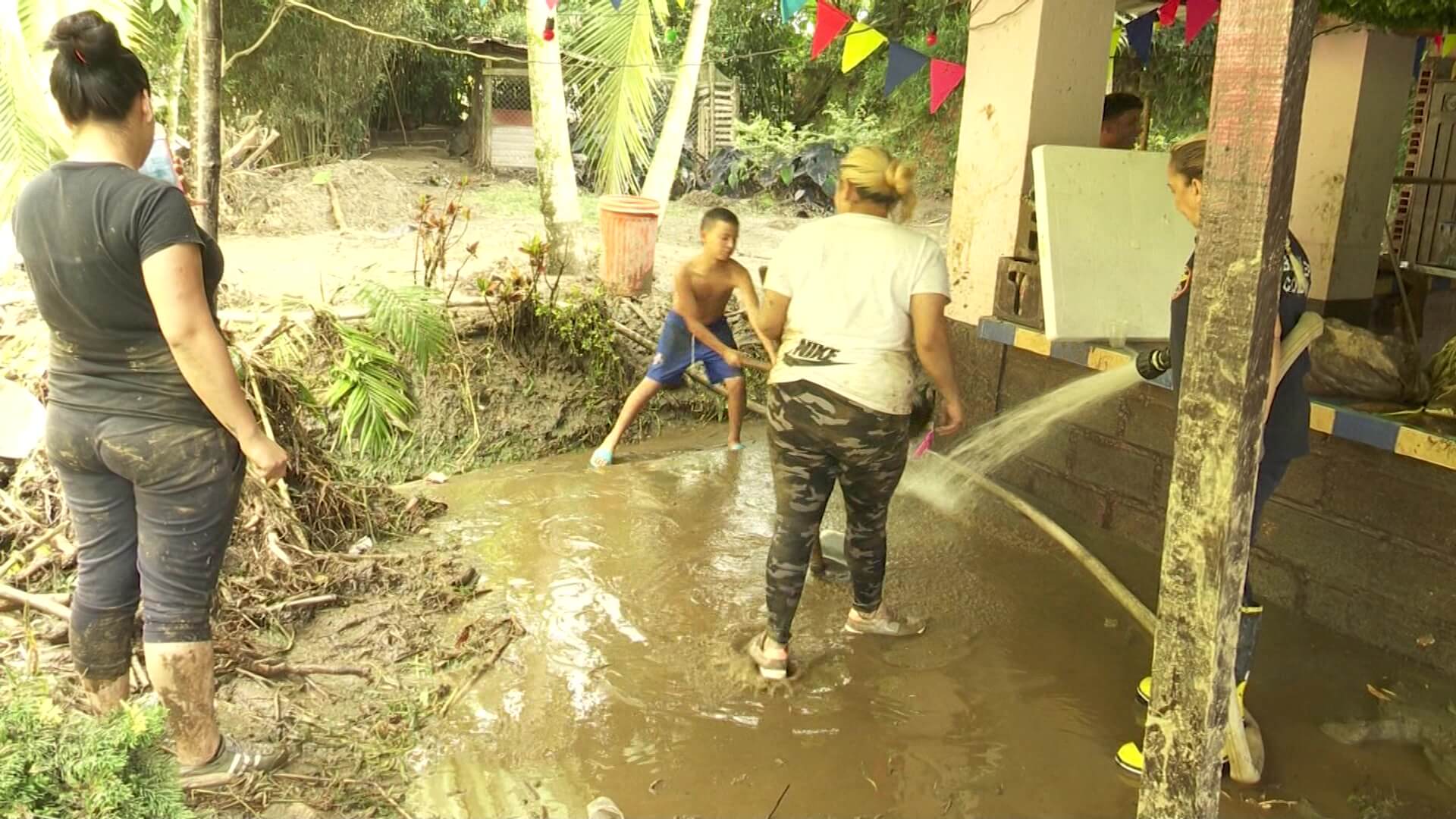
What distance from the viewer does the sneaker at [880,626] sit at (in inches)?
171

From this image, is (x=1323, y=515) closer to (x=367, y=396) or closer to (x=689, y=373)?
(x=689, y=373)

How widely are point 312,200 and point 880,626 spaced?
1154cm

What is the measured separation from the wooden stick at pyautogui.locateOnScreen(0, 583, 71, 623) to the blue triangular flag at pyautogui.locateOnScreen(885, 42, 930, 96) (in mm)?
4908

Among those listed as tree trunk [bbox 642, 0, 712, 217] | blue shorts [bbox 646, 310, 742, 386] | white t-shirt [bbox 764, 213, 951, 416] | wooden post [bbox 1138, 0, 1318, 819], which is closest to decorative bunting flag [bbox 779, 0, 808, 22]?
blue shorts [bbox 646, 310, 742, 386]

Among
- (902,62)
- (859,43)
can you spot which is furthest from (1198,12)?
(859,43)

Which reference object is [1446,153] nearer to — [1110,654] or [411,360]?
[1110,654]

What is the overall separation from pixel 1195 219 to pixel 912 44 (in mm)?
11652

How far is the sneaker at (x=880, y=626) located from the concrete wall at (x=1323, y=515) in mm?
1681

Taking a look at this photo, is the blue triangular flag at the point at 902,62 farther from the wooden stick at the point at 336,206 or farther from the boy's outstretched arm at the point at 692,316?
the wooden stick at the point at 336,206

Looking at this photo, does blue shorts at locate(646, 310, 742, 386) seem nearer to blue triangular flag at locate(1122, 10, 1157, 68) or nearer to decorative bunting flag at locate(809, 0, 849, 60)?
decorative bunting flag at locate(809, 0, 849, 60)

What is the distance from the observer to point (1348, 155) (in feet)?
20.6

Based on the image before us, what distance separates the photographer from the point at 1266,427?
3.18m

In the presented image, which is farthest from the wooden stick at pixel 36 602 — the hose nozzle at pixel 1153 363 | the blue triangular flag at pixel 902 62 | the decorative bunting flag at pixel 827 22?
the blue triangular flag at pixel 902 62

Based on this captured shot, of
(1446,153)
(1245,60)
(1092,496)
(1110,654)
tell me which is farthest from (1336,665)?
(1446,153)
